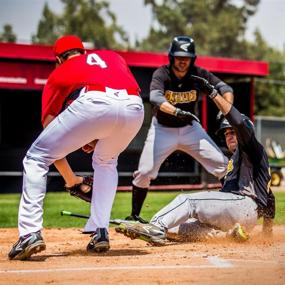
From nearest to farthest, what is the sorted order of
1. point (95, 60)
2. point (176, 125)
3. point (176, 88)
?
point (95, 60) → point (176, 88) → point (176, 125)

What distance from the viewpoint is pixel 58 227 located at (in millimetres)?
8898

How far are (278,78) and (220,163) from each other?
1775 inches

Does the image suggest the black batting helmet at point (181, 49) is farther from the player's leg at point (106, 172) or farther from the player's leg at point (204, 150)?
the player's leg at point (106, 172)

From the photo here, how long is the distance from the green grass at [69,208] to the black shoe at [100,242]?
2.29 metres

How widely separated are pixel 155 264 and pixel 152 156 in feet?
10.1

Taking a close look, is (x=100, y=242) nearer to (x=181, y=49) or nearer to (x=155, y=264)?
(x=155, y=264)

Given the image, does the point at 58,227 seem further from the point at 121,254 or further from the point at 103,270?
the point at 103,270

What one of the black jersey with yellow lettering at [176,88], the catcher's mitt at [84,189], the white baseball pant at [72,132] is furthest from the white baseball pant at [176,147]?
the white baseball pant at [72,132]

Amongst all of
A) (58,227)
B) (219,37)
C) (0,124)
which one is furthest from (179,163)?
(219,37)

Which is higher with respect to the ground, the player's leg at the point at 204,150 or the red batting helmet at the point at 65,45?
the red batting helmet at the point at 65,45

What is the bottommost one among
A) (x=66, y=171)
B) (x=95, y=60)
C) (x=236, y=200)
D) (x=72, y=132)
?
(x=236, y=200)

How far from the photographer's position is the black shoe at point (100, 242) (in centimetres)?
607

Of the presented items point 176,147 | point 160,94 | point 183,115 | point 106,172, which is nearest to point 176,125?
point 176,147

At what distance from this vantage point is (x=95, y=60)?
6.00 m
